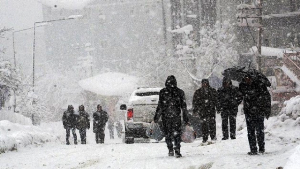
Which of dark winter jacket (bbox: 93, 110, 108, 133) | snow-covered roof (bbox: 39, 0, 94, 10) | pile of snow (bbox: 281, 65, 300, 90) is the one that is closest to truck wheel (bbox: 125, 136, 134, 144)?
dark winter jacket (bbox: 93, 110, 108, 133)

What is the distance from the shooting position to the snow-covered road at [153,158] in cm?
826


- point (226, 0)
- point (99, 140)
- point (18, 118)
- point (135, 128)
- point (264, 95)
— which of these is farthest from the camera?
point (226, 0)

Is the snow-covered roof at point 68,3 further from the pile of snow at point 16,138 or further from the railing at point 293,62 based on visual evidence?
the pile of snow at point 16,138

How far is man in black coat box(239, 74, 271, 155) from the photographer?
8891 millimetres

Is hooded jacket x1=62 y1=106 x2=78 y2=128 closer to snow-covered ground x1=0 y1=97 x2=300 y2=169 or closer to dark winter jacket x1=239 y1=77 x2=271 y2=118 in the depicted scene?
snow-covered ground x1=0 y1=97 x2=300 y2=169

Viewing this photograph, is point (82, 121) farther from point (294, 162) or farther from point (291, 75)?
point (294, 162)

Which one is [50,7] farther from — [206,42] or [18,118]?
[18,118]

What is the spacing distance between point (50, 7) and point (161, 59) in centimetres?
3552

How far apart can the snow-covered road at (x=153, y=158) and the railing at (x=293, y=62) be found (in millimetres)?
11884

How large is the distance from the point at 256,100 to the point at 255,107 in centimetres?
16

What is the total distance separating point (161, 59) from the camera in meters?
53.7

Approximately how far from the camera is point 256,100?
29.3ft

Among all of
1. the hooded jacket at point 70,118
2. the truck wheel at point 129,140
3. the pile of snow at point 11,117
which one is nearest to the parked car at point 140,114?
the truck wheel at point 129,140

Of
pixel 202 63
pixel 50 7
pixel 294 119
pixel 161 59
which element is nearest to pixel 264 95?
pixel 294 119
